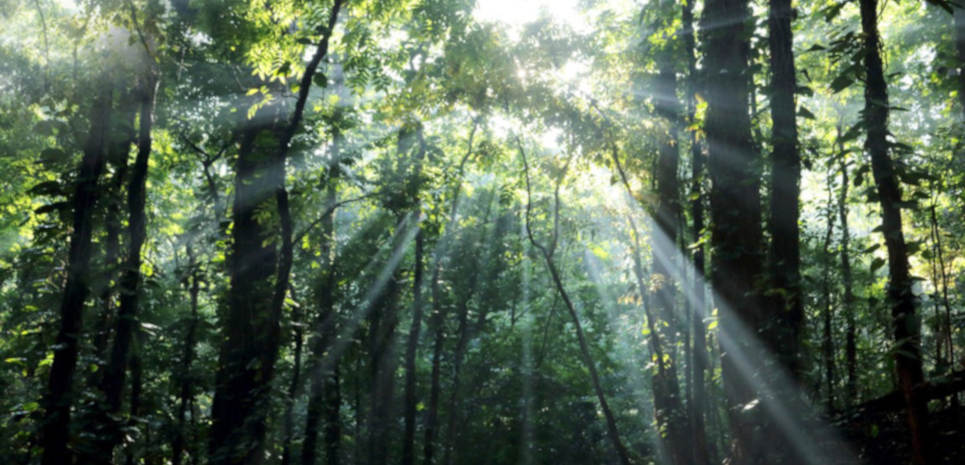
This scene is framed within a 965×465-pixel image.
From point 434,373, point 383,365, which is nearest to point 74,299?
point 434,373

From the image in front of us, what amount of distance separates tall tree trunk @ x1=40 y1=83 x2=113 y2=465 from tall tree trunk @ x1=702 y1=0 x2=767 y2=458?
15.9ft

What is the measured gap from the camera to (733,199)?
5.50 meters

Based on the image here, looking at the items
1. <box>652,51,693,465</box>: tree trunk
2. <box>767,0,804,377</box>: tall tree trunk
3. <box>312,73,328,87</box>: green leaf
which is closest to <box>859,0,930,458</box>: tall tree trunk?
<box>767,0,804,377</box>: tall tree trunk

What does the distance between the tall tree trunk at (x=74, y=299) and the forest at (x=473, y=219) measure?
0.06 ft

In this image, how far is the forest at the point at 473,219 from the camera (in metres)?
4.48

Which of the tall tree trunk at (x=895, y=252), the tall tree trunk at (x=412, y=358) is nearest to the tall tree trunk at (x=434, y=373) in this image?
the tall tree trunk at (x=412, y=358)

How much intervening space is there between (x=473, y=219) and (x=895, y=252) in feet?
47.0

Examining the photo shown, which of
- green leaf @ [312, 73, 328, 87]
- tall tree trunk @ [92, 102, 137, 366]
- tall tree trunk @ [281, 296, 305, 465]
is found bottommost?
tall tree trunk @ [281, 296, 305, 465]

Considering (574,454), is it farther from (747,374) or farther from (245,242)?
(747,374)

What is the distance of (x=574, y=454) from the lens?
685 inches

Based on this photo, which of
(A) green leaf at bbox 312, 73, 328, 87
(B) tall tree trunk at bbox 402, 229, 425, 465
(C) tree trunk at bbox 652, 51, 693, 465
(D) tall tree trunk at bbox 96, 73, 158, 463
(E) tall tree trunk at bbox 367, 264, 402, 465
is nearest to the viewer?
(D) tall tree trunk at bbox 96, 73, 158, 463

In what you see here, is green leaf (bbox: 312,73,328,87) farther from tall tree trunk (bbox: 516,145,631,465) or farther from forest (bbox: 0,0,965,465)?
tall tree trunk (bbox: 516,145,631,465)

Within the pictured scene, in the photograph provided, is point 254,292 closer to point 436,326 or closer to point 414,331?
point 414,331

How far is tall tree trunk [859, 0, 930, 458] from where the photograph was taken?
274cm
